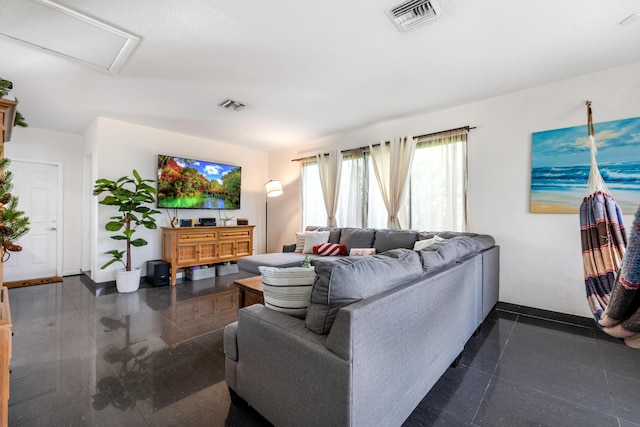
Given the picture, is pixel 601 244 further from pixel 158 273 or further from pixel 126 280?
pixel 126 280

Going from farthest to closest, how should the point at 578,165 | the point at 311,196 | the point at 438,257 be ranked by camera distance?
the point at 311,196 → the point at 578,165 → the point at 438,257

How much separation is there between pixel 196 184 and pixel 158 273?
1.64 m

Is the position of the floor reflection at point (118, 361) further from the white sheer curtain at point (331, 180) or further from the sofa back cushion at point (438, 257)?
the white sheer curtain at point (331, 180)

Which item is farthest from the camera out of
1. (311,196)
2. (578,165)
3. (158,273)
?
(311,196)

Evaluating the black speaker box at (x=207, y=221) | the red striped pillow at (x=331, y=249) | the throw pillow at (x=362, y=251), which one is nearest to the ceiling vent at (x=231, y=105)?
the black speaker box at (x=207, y=221)

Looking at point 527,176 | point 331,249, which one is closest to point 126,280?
point 331,249

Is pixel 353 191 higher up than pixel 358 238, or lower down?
higher up

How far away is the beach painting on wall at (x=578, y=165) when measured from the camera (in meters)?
2.61

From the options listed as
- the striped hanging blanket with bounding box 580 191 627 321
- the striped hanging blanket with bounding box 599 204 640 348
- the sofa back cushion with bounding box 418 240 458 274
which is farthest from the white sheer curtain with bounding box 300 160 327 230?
the striped hanging blanket with bounding box 599 204 640 348

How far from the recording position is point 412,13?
1.96 meters

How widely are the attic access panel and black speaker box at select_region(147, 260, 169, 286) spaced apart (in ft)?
9.12

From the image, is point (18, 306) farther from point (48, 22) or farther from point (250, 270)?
point (48, 22)

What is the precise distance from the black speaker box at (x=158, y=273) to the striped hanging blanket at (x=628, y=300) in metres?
4.74

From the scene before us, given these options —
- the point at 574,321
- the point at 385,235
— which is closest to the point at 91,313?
the point at 385,235
